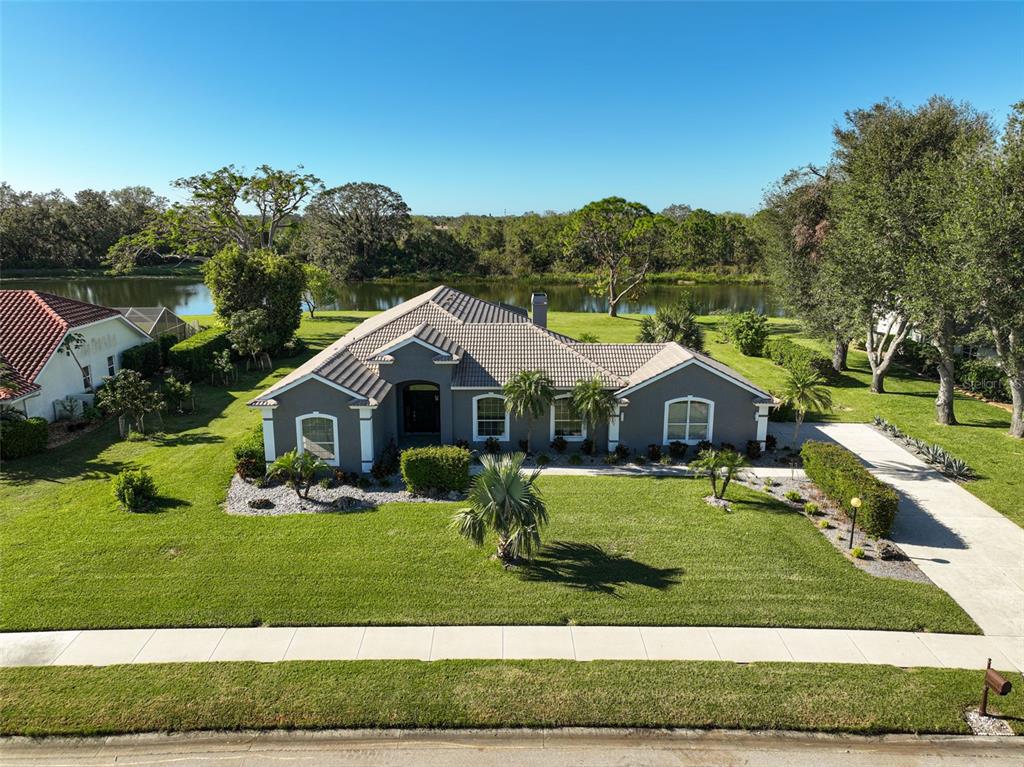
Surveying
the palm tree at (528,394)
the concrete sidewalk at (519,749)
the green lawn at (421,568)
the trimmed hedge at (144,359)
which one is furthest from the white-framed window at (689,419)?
the trimmed hedge at (144,359)

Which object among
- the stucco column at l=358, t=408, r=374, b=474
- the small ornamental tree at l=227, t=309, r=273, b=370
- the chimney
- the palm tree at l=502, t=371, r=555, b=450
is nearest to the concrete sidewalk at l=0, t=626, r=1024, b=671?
the stucco column at l=358, t=408, r=374, b=474

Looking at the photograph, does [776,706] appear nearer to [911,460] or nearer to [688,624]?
[688,624]

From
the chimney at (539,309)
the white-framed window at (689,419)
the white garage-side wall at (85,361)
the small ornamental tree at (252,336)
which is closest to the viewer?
the white-framed window at (689,419)

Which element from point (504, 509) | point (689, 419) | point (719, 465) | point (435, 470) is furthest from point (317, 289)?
point (504, 509)

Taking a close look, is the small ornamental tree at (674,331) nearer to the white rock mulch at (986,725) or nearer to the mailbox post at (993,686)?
the mailbox post at (993,686)

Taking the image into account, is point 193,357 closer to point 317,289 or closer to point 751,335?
point 317,289

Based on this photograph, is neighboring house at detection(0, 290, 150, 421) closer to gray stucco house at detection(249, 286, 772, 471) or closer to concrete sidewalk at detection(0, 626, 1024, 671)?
gray stucco house at detection(249, 286, 772, 471)

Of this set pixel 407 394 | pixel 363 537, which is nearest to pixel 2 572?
pixel 363 537
